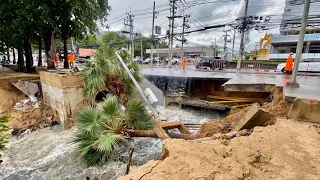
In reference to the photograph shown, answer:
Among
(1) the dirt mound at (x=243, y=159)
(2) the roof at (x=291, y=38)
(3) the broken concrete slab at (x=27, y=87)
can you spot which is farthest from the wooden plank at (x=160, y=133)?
(2) the roof at (x=291, y=38)

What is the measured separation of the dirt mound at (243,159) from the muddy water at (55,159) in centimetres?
284

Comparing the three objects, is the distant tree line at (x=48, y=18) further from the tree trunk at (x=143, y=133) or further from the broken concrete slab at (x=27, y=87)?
the tree trunk at (x=143, y=133)

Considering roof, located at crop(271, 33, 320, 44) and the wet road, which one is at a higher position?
roof, located at crop(271, 33, 320, 44)

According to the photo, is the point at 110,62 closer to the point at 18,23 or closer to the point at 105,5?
the point at 18,23

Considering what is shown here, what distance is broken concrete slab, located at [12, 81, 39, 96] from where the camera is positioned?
9.85m

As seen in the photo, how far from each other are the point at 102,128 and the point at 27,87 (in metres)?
7.89

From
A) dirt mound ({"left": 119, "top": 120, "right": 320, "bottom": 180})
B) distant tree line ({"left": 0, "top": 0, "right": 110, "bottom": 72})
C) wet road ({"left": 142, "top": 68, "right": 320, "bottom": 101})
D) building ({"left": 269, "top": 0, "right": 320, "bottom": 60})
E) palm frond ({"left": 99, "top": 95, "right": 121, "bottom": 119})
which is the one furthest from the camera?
building ({"left": 269, "top": 0, "right": 320, "bottom": 60})

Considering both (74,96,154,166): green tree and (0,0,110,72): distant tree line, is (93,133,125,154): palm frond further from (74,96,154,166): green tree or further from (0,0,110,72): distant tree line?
(0,0,110,72): distant tree line

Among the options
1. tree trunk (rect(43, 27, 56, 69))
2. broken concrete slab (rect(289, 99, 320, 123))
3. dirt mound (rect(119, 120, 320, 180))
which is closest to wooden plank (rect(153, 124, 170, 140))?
dirt mound (rect(119, 120, 320, 180))

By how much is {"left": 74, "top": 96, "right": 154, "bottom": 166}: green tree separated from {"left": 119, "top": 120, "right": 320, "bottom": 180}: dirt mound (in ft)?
7.51

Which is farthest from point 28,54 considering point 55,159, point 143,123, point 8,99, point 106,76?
point 143,123

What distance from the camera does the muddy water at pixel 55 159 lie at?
504 centimetres

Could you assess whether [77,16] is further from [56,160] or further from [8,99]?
[56,160]

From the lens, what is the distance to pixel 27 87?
10109 mm
